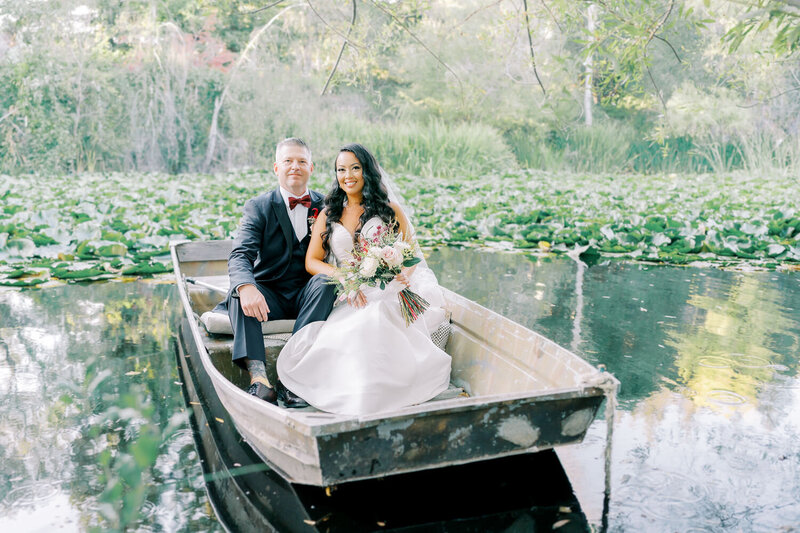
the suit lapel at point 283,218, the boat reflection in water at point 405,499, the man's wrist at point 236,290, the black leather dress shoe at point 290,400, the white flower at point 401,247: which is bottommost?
the boat reflection in water at point 405,499

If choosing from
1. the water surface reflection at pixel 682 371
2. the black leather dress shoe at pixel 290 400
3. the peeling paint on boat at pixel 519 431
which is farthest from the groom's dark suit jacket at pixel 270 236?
the water surface reflection at pixel 682 371

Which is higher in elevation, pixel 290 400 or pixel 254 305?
pixel 254 305

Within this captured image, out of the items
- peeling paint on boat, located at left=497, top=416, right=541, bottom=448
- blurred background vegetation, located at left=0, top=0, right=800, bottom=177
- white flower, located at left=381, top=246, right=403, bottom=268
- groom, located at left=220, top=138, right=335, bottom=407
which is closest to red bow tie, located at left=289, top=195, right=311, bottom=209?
groom, located at left=220, top=138, right=335, bottom=407

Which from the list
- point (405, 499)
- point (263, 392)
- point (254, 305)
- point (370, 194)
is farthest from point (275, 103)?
point (405, 499)

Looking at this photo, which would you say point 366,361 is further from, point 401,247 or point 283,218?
point 283,218

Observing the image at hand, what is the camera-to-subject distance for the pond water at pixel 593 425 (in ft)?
8.59

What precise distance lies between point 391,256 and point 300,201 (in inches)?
36.6

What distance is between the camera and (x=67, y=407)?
11.6 feet

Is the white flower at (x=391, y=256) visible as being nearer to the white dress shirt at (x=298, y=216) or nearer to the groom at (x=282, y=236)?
the groom at (x=282, y=236)

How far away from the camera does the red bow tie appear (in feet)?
12.5

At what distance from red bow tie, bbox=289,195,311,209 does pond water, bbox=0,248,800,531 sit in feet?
4.01

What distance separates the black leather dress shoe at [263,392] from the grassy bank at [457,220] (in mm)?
3633

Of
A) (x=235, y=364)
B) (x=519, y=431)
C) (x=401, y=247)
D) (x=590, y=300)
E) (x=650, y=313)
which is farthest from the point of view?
(x=590, y=300)

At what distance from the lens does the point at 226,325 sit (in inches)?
149
